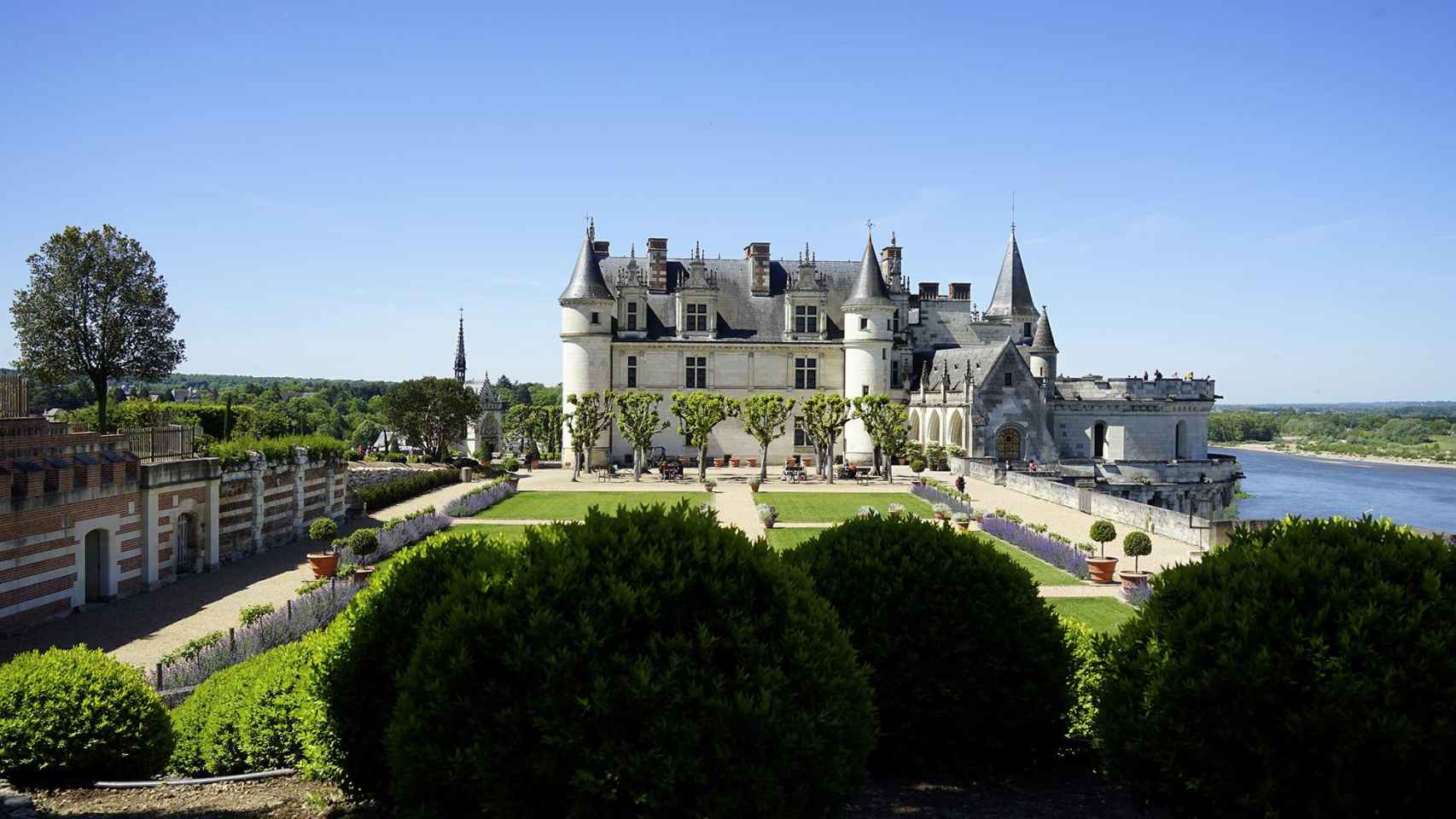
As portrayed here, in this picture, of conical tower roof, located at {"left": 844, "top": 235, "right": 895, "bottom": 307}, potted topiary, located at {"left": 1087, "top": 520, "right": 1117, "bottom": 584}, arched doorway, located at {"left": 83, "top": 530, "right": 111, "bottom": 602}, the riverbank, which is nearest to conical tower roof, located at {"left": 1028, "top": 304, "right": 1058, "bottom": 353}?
conical tower roof, located at {"left": 844, "top": 235, "right": 895, "bottom": 307}

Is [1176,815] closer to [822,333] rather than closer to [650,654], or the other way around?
[650,654]

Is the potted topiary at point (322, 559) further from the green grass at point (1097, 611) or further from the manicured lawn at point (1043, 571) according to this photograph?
A: the green grass at point (1097, 611)

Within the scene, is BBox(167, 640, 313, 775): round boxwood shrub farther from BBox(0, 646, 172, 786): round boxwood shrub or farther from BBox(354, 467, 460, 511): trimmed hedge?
BBox(354, 467, 460, 511): trimmed hedge

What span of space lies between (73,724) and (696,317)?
A: 140 feet

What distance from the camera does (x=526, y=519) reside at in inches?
1137

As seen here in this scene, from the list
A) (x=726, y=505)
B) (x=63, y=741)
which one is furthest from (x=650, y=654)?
(x=726, y=505)

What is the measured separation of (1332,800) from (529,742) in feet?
16.1

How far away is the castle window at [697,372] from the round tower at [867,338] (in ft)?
25.4

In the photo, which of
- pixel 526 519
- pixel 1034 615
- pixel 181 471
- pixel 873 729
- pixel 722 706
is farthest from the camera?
pixel 526 519

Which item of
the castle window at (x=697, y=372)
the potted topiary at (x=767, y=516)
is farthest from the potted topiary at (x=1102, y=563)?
the castle window at (x=697, y=372)

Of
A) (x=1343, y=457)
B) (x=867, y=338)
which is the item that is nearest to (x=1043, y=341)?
(x=867, y=338)

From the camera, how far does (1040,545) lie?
22.8 m

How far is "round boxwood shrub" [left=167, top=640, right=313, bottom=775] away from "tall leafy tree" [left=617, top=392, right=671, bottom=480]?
3217 centimetres

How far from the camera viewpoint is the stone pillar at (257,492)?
24.1m
